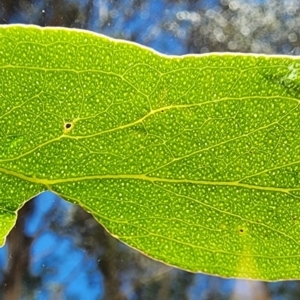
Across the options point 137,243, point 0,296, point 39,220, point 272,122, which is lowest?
point 0,296

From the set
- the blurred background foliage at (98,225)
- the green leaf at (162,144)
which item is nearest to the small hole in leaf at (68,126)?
the green leaf at (162,144)

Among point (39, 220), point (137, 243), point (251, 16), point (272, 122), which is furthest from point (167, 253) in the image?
point (251, 16)

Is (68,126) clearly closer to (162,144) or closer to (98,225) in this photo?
(162,144)

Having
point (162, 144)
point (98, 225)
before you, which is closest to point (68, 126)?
point (162, 144)

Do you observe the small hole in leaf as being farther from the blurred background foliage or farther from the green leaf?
the blurred background foliage

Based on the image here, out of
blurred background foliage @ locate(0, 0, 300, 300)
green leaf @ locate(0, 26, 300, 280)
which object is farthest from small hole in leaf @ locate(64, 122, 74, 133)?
blurred background foliage @ locate(0, 0, 300, 300)

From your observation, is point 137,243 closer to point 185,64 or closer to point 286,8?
point 185,64

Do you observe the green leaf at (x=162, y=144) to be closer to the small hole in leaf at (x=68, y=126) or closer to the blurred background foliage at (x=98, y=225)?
the small hole in leaf at (x=68, y=126)
